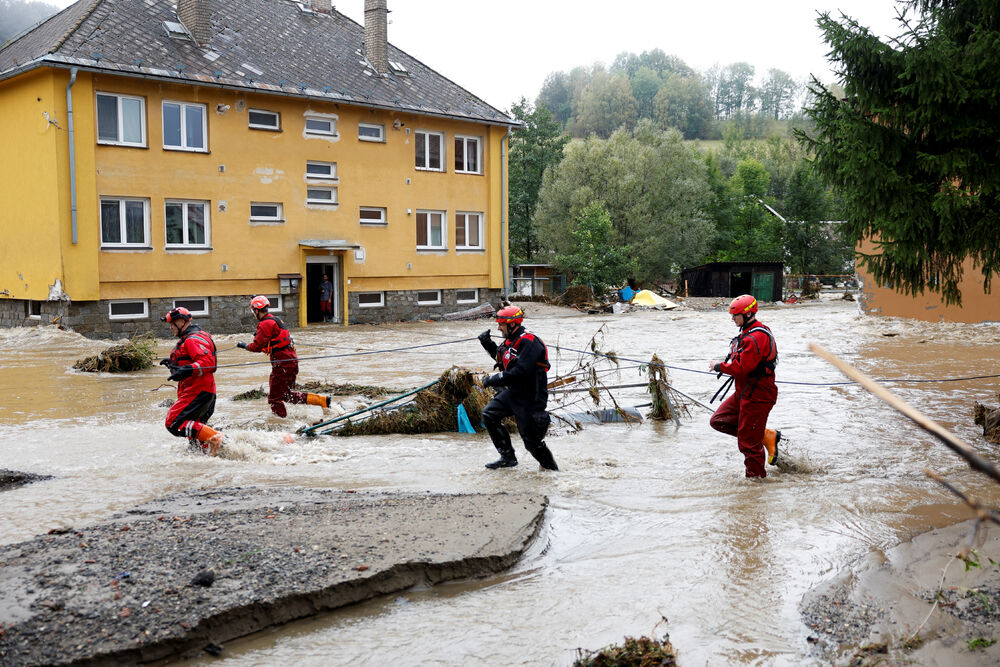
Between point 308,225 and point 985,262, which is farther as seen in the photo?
point 308,225

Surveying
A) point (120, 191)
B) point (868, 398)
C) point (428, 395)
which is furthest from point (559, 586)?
point (120, 191)

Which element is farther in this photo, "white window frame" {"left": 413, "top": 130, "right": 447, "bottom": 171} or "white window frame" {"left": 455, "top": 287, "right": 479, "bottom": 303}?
"white window frame" {"left": 455, "top": 287, "right": 479, "bottom": 303}

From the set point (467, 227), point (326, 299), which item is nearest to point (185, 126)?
point (326, 299)

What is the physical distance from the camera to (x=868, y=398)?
14.3 metres

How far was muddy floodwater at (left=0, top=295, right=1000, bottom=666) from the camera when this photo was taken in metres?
5.06

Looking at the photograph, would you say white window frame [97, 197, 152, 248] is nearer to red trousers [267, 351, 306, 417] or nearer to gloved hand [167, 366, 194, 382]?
red trousers [267, 351, 306, 417]

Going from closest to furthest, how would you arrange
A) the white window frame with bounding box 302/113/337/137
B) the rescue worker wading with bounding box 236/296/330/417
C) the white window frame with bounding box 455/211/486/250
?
the rescue worker wading with bounding box 236/296/330/417 → the white window frame with bounding box 302/113/337/137 → the white window frame with bounding box 455/211/486/250

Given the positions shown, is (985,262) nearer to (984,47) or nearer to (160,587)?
(984,47)

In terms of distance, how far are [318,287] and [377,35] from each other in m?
9.18

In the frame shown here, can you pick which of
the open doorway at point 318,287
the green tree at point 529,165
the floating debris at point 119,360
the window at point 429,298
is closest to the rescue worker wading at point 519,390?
the floating debris at point 119,360

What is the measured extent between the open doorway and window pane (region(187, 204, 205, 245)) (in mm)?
4107

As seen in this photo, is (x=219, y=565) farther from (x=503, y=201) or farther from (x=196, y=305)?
(x=503, y=201)

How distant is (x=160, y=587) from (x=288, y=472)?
396 centimetres

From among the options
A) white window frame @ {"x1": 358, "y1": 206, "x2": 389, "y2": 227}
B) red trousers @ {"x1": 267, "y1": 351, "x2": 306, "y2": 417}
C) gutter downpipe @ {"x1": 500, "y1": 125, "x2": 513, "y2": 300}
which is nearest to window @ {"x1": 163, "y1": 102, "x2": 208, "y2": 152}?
white window frame @ {"x1": 358, "y1": 206, "x2": 389, "y2": 227}
